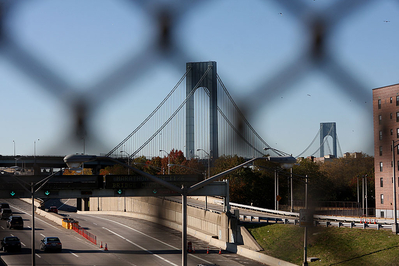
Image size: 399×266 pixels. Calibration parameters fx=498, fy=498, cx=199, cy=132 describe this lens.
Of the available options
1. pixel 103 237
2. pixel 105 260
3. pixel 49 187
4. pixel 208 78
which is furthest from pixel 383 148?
pixel 103 237

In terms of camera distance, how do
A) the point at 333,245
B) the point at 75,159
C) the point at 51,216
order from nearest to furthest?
1. the point at 75,159
2. the point at 333,245
3. the point at 51,216

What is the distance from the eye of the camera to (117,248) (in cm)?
4153

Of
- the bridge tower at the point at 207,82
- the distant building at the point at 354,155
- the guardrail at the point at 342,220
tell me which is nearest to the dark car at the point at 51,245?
the guardrail at the point at 342,220

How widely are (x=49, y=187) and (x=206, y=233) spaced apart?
2004 cm

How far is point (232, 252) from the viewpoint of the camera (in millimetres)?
42438

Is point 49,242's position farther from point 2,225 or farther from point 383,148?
point 383,148

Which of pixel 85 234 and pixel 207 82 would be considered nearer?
pixel 207 82

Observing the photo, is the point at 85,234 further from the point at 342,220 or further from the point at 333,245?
the point at 333,245

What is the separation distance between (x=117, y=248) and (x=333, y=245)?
25422mm

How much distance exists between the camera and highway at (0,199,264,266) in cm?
3484

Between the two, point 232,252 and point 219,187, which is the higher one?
point 219,187

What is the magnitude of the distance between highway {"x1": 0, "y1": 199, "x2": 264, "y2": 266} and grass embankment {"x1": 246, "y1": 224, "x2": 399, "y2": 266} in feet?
8.43

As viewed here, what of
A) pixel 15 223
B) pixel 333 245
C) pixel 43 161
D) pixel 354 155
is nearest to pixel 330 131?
pixel 354 155

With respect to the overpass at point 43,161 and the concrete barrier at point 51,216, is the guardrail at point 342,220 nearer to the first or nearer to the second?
the overpass at point 43,161
